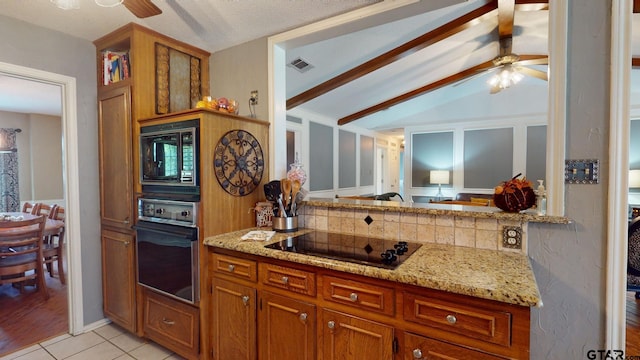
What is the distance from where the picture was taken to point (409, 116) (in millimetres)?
6945

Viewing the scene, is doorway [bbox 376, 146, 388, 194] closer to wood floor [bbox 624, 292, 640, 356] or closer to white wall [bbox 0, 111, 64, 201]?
wood floor [bbox 624, 292, 640, 356]

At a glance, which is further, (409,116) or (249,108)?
(409,116)

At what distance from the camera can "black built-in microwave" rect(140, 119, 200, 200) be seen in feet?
6.01

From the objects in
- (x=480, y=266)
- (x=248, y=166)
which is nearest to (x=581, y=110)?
(x=480, y=266)

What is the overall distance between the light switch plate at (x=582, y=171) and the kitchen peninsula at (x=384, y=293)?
0.68 feet

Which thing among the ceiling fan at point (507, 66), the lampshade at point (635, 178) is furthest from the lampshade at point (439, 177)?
the lampshade at point (635, 178)

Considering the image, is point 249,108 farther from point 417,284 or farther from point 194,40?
point 417,284

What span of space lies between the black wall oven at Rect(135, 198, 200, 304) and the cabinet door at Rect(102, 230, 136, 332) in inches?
7.0

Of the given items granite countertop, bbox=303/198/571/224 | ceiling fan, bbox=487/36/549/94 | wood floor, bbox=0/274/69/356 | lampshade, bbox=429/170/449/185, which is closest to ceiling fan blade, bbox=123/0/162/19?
granite countertop, bbox=303/198/571/224

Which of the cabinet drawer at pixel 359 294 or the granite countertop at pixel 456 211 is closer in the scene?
the cabinet drawer at pixel 359 294

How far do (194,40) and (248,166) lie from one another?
117 centimetres

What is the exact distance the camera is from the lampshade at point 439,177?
6.36m

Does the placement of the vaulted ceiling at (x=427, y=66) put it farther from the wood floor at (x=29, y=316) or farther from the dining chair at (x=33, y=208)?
the dining chair at (x=33, y=208)

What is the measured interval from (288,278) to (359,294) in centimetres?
40
